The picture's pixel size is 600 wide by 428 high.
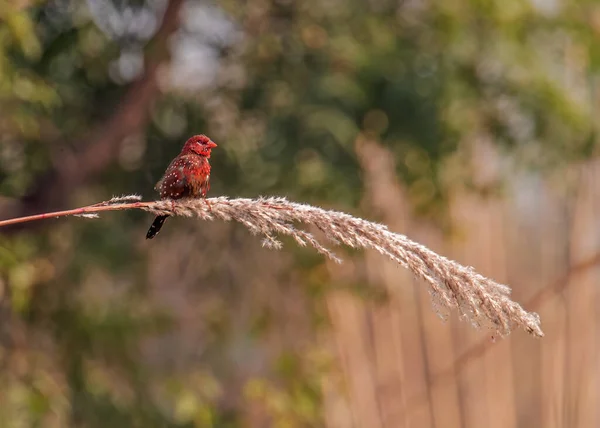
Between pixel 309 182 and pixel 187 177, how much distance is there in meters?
2.48

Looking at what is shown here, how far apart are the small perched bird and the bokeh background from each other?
2267mm

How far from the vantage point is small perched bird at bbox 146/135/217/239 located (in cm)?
231

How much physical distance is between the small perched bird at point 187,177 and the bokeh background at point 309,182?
89.2 inches

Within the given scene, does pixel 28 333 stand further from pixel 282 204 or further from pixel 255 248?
pixel 282 204

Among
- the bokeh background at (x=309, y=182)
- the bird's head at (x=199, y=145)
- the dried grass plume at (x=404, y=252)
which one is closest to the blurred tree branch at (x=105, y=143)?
the bokeh background at (x=309, y=182)

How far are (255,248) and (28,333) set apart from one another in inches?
55.1

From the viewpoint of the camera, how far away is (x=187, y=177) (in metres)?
2.31

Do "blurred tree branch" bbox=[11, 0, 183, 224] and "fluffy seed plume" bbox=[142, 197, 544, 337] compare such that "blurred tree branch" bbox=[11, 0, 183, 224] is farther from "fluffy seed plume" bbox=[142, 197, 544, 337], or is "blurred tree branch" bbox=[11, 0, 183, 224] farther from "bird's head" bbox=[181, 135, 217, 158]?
"fluffy seed plume" bbox=[142, 197, 544, 337]

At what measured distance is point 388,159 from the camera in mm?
5512

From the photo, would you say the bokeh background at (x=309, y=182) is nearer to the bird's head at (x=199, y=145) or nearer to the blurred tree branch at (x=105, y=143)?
the blurred tree branch at (x=105, y=143)

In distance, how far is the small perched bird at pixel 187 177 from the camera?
231cm

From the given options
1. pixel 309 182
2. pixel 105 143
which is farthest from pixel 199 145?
pixel 105 143

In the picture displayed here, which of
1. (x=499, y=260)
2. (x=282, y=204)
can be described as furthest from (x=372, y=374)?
(x=282, y=204)

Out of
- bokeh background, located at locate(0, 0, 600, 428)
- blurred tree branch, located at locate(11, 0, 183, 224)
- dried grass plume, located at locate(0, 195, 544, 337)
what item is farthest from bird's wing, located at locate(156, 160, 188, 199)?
blurred tree branch, located at locate(11, 0, 183, 224)
